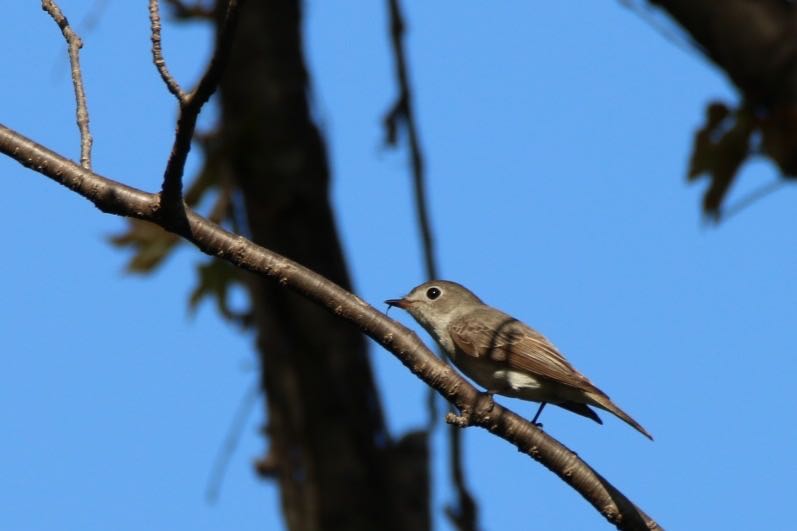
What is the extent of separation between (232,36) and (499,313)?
4667mm

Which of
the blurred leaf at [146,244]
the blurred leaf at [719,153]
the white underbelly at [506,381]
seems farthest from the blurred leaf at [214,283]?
the blurred leaf at [719,153]

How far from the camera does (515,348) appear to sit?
729 centimetres

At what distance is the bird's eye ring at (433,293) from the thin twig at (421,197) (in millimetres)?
1918

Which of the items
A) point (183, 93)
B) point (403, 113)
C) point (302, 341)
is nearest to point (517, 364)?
point (403, 113)

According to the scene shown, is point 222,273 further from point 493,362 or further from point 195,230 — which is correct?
point 195,230

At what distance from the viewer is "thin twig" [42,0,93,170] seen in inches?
196

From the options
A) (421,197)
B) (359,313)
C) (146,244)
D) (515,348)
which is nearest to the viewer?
(359,313)

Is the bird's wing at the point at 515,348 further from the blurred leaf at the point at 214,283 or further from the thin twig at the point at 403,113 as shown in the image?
the blurred leaf at the point at 214,283

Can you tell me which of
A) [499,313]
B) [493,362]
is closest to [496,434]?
[493,362]

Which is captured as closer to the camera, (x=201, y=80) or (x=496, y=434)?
(x=201, y=80)

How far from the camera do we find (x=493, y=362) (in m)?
7.30

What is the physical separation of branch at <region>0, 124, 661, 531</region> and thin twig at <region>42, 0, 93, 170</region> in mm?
84

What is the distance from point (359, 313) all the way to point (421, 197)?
1.70 m

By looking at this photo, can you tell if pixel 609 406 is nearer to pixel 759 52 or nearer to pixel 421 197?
pixel 421 197
